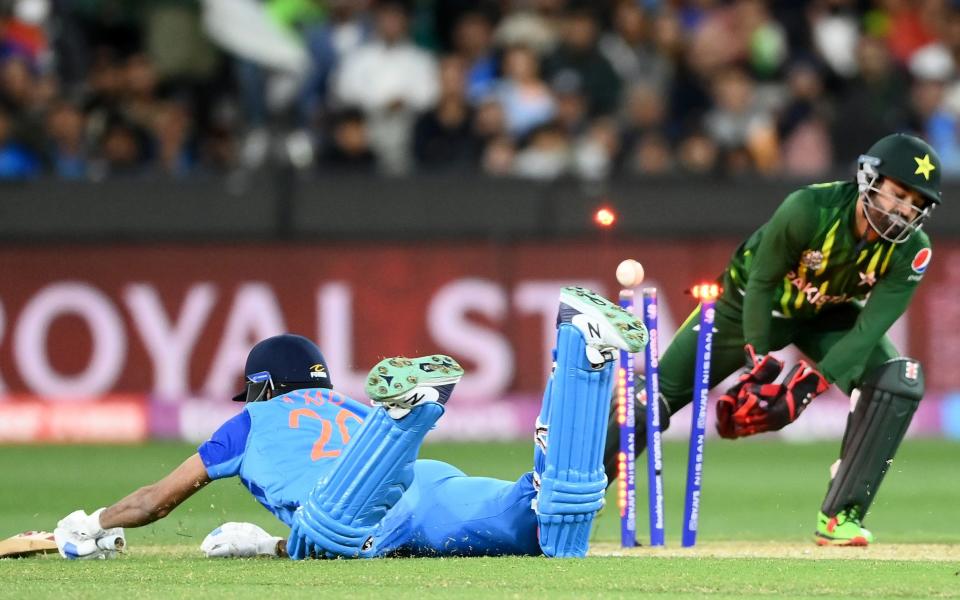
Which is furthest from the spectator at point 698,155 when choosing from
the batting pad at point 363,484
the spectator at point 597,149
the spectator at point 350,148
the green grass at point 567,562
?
the batting pad at point 363,484

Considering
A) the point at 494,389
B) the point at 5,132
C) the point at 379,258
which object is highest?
the point at 5,132

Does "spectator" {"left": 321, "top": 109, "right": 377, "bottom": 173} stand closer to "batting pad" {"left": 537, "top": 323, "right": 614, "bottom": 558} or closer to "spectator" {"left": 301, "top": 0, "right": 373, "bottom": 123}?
"spectator" {"left": 301, "top": 0, "right": 373, "bottom": 123}

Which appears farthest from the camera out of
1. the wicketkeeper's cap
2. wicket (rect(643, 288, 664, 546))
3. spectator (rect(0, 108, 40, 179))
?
spectator (rect(0, 108, 40, 179))

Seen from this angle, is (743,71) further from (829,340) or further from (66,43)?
(829,340)

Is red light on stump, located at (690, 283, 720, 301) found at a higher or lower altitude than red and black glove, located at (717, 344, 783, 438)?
higher

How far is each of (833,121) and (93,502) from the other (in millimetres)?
6629

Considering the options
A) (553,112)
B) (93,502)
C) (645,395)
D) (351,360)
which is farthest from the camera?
(553,112)

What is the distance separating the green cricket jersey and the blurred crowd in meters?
5.09

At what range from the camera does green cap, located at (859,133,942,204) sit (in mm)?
6617

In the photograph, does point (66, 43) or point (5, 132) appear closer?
point (5, 132)

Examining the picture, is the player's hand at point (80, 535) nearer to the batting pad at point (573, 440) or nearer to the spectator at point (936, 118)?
the batting pad at point (573, 440)

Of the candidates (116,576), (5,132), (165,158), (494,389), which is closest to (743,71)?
(494,389)

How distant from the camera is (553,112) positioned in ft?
41.9

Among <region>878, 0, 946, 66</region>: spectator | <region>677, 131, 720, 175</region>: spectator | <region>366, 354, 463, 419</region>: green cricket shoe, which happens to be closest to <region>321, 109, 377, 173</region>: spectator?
<region>677, 131, 720, 175</region>: spectator
